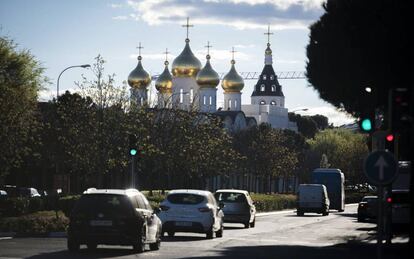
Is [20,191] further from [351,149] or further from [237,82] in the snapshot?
[237,82]

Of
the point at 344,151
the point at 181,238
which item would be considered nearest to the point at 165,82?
the point at 344,151

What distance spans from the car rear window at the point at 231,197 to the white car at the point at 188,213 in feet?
31.0

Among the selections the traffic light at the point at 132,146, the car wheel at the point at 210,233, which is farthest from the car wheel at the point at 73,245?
the traffic light at the point at 132,146

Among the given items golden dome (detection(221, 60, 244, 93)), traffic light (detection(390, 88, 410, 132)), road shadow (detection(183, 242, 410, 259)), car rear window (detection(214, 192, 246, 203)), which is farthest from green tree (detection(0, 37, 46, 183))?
golden dome (detection(221, 60, 244, 93))

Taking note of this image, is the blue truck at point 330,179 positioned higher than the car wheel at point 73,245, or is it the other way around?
the blue truck at point 330,179

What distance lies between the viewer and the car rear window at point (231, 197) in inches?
1793

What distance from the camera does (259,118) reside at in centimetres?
17025

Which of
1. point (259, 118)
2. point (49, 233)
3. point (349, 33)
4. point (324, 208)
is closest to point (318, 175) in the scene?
point (324, 208)

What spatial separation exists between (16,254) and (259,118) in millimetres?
145477

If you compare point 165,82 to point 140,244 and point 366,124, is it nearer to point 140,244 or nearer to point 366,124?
point 140,244

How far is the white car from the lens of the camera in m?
35.3

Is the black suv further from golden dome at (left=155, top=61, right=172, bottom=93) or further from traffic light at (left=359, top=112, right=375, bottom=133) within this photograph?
golden dome at (left=155, top=61, right=172, bottom=93)

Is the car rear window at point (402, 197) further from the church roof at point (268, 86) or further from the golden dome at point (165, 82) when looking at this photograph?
the church roof at point (268, 86)

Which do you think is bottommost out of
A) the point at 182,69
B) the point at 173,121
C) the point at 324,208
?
the point at 324,208
